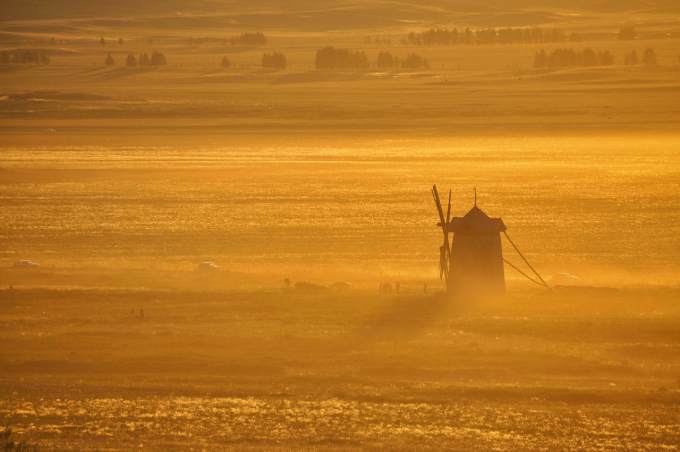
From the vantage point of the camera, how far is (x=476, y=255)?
17.7 metres

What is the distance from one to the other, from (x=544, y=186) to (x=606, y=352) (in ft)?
51.6

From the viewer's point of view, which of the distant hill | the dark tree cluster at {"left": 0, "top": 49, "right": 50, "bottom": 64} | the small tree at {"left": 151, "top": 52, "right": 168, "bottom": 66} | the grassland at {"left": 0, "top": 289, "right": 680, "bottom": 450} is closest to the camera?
the grassland at {"left": 0, "top": 289, "right": 680, "bottom": 450}

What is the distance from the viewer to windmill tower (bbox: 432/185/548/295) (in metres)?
17.6

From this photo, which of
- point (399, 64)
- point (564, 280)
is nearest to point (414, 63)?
point (399, 64)

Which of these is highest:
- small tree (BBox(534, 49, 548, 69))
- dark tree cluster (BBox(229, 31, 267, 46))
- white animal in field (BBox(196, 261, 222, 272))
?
dark tree cluster (BBox(229, 31, 267, 46))

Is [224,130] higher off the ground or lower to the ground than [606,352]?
higher

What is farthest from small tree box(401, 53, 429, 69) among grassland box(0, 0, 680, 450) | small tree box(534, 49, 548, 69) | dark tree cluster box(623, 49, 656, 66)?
grassland box(0, 0, 680, 450)

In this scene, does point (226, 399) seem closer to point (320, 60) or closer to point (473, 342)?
point (473, 342)

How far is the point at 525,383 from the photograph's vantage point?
13305 millimetres

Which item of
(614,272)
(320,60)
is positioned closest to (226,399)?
(614,272)

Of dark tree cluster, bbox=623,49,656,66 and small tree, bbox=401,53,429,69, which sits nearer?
dark tree cluster, bbox=623,49,656,66

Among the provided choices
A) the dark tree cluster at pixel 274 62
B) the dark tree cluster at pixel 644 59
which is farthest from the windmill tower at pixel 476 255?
the dark tree cluster at pixel 274 62

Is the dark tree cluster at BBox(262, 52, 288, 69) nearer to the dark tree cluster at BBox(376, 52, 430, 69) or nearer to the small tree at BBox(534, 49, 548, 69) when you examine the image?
the dark tree cluster at BBox(376, 52, 430, 69)

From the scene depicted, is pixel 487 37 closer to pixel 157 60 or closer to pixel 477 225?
pixel 157 60
